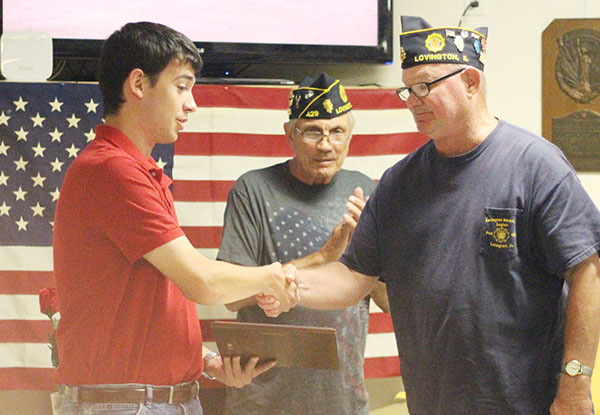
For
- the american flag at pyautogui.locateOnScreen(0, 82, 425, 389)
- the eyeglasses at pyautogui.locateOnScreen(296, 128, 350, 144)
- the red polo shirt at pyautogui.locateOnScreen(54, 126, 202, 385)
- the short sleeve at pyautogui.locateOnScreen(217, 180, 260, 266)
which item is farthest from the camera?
the american flag at pyautogui.locateOnScreen(0, 82, 425, 389)

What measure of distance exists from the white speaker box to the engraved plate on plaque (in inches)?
90.5

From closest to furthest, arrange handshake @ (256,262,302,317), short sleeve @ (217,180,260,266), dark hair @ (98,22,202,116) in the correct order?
dark hair @ (98,22,202,116), handshake @ (256,262,302,317), short sleeve @ (217,180,260,266)

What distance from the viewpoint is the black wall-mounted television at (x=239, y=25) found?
3.39m

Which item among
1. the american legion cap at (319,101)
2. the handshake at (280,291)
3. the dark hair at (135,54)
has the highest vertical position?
the dark hair at (135,54)

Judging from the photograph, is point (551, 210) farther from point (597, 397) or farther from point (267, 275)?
point (597, 397)

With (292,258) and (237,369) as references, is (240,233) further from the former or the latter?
(237,369)

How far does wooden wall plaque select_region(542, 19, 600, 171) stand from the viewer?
372 cm

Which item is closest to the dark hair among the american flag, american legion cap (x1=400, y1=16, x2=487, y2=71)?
american legion cap (x1=400, y1=16, x2=487, y2=71)

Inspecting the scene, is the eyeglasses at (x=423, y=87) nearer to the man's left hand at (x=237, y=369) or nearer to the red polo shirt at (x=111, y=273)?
the red polo shirt at (x=111, y=273)

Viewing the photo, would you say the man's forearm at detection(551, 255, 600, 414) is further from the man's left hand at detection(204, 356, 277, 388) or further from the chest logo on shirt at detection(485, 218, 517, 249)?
the man's left hand at detection(204, 356, 277, 388)

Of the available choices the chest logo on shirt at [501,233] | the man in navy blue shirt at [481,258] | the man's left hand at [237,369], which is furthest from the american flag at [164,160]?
the chest logo on shirt at [501,233]

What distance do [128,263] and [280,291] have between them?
583 millimetres

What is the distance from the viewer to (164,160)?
3.37 m

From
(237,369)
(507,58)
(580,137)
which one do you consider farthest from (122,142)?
(580,137)
